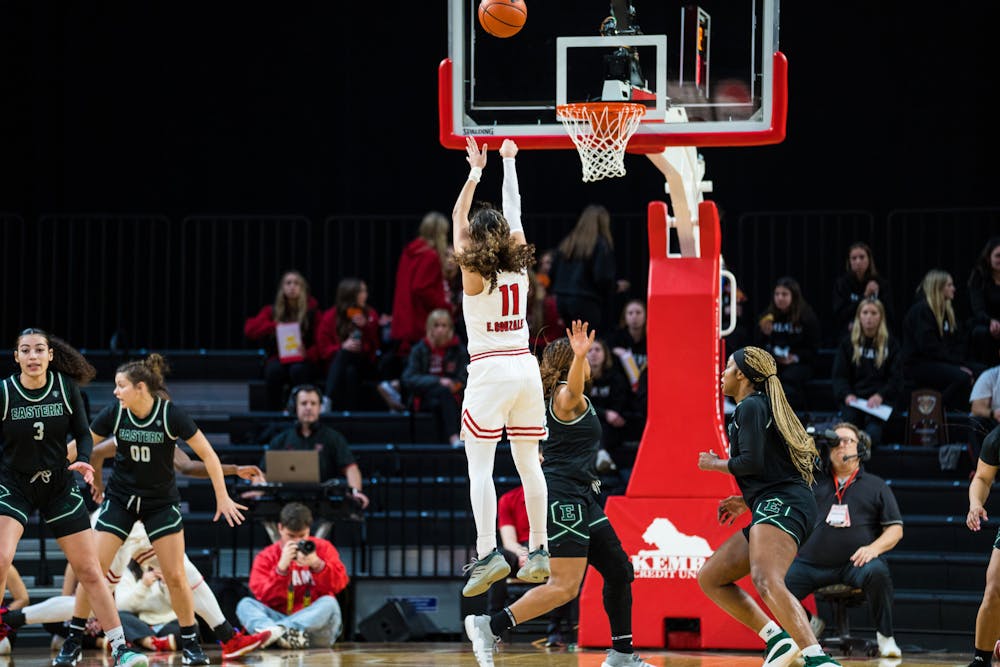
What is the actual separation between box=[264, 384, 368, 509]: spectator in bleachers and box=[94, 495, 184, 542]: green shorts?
98.9 inches

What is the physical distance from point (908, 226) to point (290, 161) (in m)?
6.46

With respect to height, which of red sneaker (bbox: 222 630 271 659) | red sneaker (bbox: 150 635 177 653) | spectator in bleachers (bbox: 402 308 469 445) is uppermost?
spectator in bleachers (bbox: 402 308 469 445)

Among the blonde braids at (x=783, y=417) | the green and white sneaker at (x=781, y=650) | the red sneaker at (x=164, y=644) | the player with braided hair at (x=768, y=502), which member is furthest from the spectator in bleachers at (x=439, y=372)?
the green and white sneaker at (x=781, y=650)

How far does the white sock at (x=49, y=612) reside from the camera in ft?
33.9

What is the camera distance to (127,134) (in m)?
16.3

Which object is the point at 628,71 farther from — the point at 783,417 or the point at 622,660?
the point at 622,660

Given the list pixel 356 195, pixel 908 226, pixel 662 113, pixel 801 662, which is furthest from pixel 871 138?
pixel 801 662

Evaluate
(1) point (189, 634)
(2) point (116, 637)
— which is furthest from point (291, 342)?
(2) point (116, 637)

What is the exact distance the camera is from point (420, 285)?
14242mm

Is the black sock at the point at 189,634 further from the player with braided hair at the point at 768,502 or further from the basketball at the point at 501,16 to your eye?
the basketball at the point at 501,16

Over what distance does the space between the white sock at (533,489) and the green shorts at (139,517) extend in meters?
2.48

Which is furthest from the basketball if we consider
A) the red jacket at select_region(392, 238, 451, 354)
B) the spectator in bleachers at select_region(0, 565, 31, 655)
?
the red jacket at select_region(392, 238, 451, 354)

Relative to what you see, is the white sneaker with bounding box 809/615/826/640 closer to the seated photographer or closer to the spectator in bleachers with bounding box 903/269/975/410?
the seated photographer

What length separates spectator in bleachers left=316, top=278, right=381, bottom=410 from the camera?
46.1 ft
